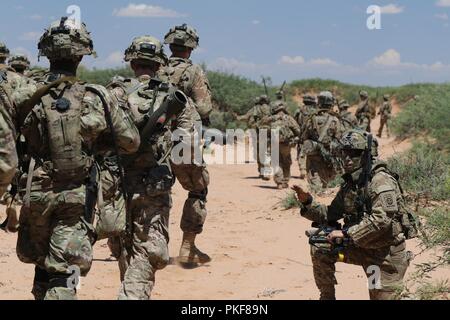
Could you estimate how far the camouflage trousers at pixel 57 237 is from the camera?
462cm

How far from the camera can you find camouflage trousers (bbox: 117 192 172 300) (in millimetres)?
5469

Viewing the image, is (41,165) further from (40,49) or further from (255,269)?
(255,269)

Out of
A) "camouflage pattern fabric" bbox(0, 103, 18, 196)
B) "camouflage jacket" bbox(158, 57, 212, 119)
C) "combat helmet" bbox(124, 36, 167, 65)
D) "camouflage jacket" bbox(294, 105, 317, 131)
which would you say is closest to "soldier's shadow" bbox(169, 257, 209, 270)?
"camouflage jacket" bbox(158, 57, 212, 119)

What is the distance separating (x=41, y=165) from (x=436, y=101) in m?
16.5

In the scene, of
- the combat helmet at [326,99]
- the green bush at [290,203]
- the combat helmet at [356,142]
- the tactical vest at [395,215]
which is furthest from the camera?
the combat helmet at [326,99]

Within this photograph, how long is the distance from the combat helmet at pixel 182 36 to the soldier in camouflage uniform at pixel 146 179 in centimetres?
161

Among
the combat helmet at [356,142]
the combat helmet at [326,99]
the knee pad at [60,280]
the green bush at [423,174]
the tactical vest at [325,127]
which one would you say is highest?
the combat helmet at [326,99]

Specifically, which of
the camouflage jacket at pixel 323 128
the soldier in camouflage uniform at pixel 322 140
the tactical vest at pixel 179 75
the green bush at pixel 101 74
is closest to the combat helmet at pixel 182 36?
the tactical vest at pixel 179 75

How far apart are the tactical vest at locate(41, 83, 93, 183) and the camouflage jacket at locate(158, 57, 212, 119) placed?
283 cm

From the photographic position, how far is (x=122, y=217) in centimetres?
569

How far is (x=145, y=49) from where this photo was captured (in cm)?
591

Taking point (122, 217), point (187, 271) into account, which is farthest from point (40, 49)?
point (187, 271)

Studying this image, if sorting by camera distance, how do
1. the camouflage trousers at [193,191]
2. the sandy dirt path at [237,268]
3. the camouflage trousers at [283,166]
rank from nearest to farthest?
the sandy dirt path at [237,268], the camouflage trousers at [193,191], the camouflage trousers at [283,166]

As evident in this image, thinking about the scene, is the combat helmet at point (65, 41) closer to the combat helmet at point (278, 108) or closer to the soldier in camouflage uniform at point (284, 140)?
the soldier in camouflage uniform at point (284, 140)
